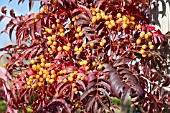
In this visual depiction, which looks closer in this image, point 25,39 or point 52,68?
point 52,68

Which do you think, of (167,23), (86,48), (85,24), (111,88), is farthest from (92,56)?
(167,23)

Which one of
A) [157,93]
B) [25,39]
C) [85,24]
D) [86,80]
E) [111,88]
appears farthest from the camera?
[25,39]

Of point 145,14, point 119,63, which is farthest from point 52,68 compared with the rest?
point 145,14

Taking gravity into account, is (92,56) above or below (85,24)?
below

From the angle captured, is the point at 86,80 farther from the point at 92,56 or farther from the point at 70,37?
the point at 70,37

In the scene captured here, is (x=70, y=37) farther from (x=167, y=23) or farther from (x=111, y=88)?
(x=167, y=23)

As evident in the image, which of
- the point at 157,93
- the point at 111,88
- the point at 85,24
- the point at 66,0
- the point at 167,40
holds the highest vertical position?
the point at 66,0

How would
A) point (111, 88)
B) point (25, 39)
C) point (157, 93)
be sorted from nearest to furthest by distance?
point (111, 88) → point (157, 93) → point (25, 39)
